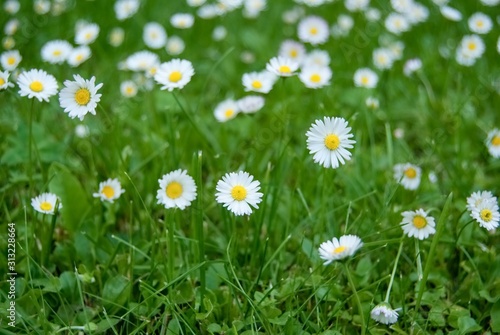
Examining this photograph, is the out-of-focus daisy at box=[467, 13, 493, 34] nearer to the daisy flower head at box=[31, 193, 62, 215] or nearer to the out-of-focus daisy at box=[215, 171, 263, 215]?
the out-of-focus daisy at box=[215, 171, 263, 215]

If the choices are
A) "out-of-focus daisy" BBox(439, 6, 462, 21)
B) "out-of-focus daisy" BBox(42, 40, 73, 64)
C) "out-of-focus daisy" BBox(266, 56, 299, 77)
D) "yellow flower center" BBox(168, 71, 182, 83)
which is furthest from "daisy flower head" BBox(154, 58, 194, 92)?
"out-of-focus daisy" BBox(439, 6, 462, 21)

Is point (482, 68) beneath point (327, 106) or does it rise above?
above

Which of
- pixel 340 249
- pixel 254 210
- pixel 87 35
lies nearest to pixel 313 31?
pixel 87 35

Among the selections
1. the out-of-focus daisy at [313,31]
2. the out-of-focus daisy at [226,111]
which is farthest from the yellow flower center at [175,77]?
the out-of-focus daisy at [313,31]

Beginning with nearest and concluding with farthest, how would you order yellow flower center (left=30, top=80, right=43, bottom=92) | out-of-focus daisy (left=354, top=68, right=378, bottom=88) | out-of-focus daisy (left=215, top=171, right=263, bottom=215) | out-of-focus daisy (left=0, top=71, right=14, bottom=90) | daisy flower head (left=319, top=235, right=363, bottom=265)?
daisy flower head (left=319, top=235, right=363, bottom=265), out-of-focus daisy (left=215, top=171, right=263, bottom=215), out-of-focus daisy (left=0, top=71, right=14, bottom=90), yellow flower center (left=30, top=80, right=43, bottom=92), out-of-focus daisy (left=354, top=68, right=378, bottom=88)

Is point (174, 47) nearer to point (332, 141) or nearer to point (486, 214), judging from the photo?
point (332, 141)

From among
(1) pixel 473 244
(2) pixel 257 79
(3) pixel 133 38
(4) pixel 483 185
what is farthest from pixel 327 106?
(3) pixel 133 38

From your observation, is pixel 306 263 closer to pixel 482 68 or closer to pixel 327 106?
pixel 327 106
